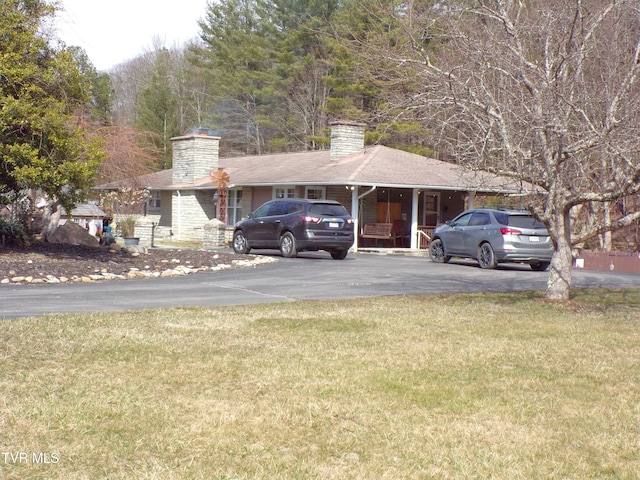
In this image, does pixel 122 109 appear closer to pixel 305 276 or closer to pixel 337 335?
pixel 305 276

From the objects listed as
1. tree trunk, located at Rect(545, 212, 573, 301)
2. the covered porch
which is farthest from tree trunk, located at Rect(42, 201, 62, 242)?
tree trunk, located at Rect(545, 212, 573, 301)

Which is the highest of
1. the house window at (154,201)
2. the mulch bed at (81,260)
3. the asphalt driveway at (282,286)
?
the house window at (154,201)

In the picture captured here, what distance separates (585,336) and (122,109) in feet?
176

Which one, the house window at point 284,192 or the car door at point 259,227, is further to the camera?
the house window at point 284,192

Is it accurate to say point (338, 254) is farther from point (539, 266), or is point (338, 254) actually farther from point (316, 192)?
point (316, 192)

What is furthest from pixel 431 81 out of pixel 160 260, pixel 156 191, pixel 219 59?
pixel 219 59

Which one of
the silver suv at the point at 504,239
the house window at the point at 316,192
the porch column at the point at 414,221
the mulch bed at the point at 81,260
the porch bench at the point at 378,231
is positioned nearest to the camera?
the mulch bed at the point at 81,260

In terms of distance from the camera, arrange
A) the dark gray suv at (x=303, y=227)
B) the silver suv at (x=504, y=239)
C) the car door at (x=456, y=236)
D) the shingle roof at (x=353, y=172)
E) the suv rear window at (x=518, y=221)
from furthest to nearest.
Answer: the shingle roof at (x=353, y=172)
the dark gray suv at (x=303, y=227)
the car door at (x=456, y=236)
the suv rear window at (x=518, y=221)
the silver suv at (x=504, y=239)

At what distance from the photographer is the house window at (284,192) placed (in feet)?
104

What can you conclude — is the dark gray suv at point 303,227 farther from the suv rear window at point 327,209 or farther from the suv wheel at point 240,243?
the suv wheel at point 240,243

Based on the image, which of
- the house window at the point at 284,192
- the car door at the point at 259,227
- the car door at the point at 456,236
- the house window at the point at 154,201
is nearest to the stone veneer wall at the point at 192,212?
the house window at the point at 154,201

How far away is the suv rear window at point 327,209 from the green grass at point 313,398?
40.9 feet

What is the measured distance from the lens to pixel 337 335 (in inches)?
355

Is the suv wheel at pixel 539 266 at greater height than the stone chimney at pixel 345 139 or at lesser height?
lesser
